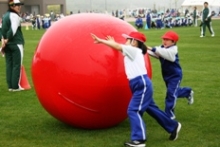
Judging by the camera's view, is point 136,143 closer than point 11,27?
Yes

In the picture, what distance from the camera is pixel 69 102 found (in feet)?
19.6

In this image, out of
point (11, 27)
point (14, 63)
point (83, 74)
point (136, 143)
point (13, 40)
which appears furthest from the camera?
point (14, 63)

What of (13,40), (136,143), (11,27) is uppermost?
(11,27)

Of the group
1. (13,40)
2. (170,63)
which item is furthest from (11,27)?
(170,63)

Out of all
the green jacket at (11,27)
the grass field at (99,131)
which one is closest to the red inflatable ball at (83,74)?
the grass field at (99,131)

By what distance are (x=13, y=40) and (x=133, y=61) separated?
4.64 meters

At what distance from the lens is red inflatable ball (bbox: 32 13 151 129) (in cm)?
582

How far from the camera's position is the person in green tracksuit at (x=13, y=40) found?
9.26 meters

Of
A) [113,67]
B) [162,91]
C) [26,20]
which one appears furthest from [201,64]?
[26,20]

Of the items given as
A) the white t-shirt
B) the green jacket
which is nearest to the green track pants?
the green jacket

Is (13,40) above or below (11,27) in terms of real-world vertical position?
below

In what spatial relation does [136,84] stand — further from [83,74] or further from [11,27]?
[11,27]

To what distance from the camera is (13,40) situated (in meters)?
9.40

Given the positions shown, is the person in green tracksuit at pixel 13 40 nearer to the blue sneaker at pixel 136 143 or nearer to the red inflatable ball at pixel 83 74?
the red inflatable ball at pixel 83 74
